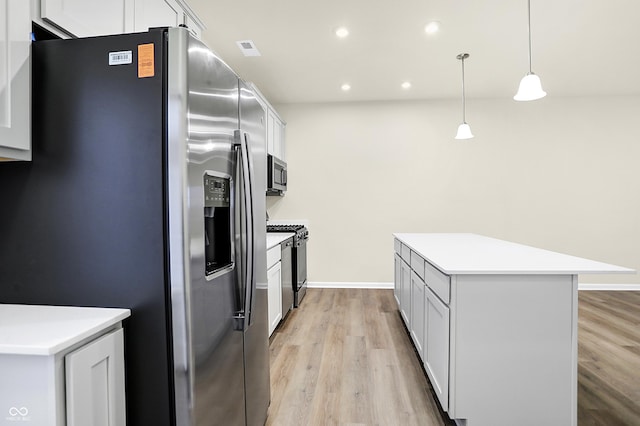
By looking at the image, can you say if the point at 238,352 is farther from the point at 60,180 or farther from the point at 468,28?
the point at 468,28

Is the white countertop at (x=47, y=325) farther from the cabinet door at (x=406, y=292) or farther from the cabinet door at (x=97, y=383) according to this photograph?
the cabinet door at (x=406, y=292)

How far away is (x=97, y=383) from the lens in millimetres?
995

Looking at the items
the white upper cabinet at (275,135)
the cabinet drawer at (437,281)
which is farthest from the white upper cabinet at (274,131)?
the cabinet drawer at (437,281)

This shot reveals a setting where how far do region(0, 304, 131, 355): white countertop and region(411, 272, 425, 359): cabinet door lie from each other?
1.94m

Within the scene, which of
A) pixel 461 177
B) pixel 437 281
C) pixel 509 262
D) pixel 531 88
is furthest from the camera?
pixel 461 177

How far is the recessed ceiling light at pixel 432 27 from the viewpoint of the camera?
2900mm

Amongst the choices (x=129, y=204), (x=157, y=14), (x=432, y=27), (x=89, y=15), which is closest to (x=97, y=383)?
(x=129, y=204)

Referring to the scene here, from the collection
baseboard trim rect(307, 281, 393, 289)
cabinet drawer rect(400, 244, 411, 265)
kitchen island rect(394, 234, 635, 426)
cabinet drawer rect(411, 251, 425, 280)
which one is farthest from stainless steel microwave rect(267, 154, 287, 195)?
kitchen island rect(394, 234, 635, 426)

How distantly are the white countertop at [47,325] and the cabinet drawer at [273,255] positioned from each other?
176 cm

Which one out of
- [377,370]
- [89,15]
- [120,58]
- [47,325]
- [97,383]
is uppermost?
[89,15]

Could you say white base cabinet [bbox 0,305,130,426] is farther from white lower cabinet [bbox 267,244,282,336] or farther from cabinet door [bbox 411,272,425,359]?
cabinet door [bbox 411,272,425,359]

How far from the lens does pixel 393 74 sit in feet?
13.3

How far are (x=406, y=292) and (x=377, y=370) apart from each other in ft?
2.82

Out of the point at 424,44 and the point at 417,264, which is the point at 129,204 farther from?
the point at 424,44
